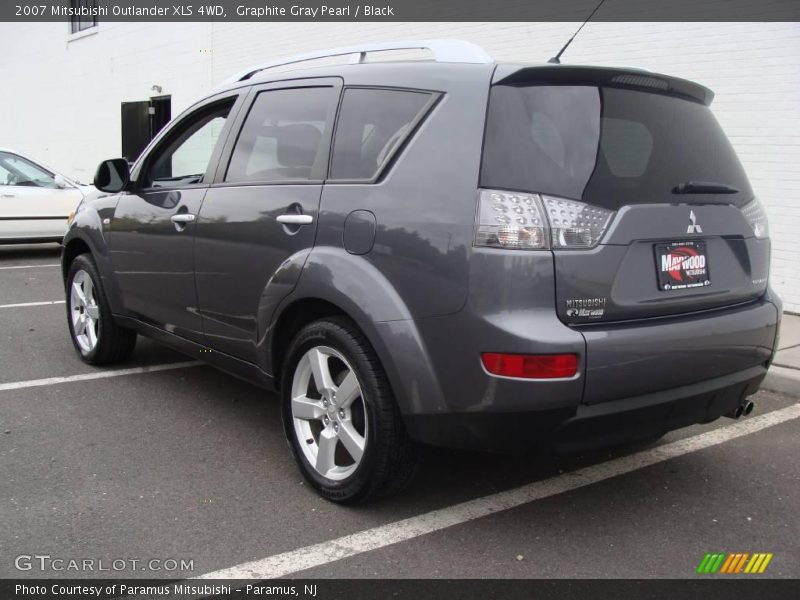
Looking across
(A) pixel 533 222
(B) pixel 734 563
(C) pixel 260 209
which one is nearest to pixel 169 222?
(C) pixel 260 209

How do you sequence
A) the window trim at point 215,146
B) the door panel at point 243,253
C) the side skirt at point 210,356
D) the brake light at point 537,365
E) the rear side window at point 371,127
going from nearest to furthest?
the brake light at point 537,365
the rear side window at point 371,127
the door panel at point 243,253
the side skirt at point 210,356
the window trim at point 215,146

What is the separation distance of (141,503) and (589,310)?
6.60 ft

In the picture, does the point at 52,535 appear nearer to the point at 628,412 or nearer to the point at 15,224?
the point at 628,412

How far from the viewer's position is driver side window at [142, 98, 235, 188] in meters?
4.34

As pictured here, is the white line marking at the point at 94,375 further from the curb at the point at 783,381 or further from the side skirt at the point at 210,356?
the curb at the point at 783,381

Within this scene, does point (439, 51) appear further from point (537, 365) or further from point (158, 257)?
point (158, 257)

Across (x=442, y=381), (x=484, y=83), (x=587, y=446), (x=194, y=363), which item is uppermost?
(x=484, y=83)

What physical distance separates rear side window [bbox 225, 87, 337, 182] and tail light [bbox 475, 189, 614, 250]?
0.99m

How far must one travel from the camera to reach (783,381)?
5.20m

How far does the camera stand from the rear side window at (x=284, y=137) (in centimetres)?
354

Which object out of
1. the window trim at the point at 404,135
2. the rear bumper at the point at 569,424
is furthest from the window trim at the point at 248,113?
the rear bumper at the point at 569,424

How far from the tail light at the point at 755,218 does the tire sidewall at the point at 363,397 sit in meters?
1.73
